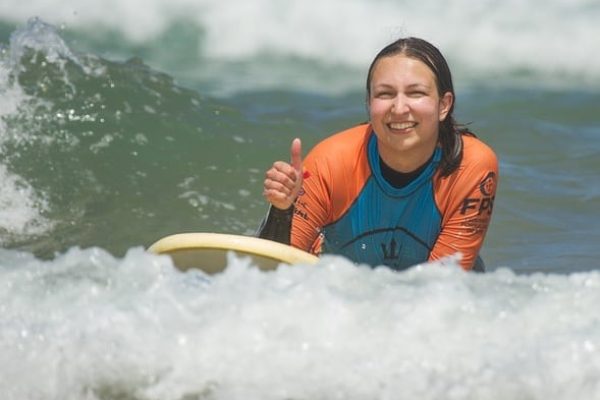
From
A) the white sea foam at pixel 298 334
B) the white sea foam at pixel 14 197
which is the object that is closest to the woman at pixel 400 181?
the white sea foam at pixel 298 334

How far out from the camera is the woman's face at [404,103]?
411 centimetres

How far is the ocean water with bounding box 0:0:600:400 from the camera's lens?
3283 millimetres

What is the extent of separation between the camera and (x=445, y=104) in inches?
166

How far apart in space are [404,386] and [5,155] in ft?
13.7

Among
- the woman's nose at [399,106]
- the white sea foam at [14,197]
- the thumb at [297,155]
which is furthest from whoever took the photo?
the white sea foam at [14,197]

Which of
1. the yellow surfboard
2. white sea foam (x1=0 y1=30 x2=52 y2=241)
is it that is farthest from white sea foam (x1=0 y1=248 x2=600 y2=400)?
white sea foam (x1=0 y1=30 x2=52 y2=241)

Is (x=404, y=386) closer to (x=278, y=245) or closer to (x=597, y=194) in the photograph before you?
(x=278, y=245)

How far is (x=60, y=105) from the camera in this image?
24.7 ft

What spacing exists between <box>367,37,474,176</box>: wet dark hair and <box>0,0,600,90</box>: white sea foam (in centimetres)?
554

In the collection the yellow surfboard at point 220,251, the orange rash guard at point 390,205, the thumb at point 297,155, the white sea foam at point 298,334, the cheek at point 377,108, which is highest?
the cheek at point 377,108

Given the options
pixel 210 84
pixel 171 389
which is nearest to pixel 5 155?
pixel 210 84

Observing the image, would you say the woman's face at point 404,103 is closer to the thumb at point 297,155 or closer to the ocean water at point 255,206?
the thumb at point 297,155

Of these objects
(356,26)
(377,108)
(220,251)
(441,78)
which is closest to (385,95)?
(377,108)

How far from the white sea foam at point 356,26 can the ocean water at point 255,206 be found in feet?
0.07
